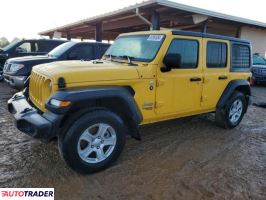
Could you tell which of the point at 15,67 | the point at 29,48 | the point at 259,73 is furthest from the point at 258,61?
the point at 15,67

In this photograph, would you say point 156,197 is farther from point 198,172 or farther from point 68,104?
point 68,104

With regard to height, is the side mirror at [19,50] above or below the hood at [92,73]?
above

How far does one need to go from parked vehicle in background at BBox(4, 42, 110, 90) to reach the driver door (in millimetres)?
4395

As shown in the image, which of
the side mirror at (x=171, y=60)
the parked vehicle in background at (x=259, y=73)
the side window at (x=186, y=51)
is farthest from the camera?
the parked vehicle in background at (x=259, y=73)

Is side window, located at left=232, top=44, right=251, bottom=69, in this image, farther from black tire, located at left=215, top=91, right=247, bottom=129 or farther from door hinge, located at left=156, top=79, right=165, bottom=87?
door hinge, located at left=156, top=79, right=165, bottom=87

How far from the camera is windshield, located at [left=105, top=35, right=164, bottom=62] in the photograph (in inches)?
149

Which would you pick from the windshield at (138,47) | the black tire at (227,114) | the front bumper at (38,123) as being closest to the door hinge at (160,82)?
the windshield at (138,47)

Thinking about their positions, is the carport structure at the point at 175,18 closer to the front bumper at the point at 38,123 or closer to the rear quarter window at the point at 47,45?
the rear quarter window at the point at 47,45

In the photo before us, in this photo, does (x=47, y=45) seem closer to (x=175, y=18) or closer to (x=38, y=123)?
(x=175, y=18)

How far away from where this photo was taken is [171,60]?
3.53 metres

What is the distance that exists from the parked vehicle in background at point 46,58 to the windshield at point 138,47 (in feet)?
11.0

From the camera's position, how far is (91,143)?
10.5 ft

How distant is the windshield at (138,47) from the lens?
3.78m

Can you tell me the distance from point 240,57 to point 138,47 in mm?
2502
